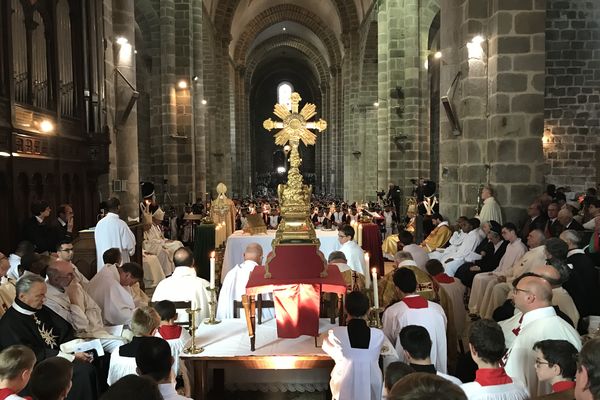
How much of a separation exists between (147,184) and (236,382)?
1110 cm

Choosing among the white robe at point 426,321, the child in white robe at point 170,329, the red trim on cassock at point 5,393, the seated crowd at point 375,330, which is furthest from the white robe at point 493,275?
the red trim on cassock at point 5,393

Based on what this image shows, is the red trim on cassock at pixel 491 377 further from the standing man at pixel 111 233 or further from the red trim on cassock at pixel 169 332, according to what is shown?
the standing man at pixel 111 233

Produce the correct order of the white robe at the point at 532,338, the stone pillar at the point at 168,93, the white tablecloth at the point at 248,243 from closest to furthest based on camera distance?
the white robe at the point at 532,338, the white tablecloth at the point at 248,243, the stone pillar at the point at 168,93

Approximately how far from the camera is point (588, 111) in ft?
52.6

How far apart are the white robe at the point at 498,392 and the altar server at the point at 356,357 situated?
0.90 metres

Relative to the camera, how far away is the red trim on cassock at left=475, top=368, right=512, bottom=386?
2.91 m

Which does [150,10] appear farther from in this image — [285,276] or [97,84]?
[285,276]

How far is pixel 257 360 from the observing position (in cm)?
396

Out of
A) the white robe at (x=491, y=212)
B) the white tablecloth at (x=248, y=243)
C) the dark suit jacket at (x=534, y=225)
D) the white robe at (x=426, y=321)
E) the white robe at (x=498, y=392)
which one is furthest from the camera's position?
the white tablecloth at (x=248, y=243)

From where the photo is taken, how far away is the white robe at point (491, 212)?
9211mm

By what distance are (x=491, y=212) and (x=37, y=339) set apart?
7.55 metres

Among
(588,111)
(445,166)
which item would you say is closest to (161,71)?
(445,166)

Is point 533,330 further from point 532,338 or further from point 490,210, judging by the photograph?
point 490,210

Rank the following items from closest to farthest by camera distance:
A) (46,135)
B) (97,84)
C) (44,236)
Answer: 1. (44,236)
2. (46,135)
3. (97,84)
